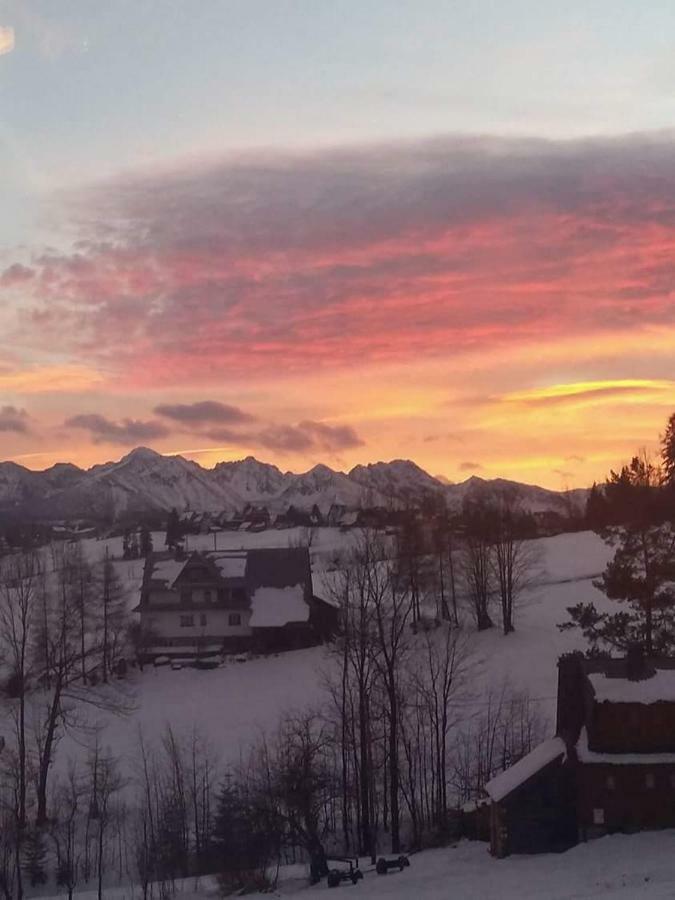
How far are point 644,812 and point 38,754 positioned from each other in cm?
2807

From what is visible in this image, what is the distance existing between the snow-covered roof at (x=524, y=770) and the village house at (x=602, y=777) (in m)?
0.03

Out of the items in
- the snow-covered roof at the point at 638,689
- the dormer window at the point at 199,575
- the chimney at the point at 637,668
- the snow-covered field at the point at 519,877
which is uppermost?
the dormer window at the point at 199,575

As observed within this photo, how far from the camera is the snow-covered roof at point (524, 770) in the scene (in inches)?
1147

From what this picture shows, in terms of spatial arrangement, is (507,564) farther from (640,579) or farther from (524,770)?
(524,770)

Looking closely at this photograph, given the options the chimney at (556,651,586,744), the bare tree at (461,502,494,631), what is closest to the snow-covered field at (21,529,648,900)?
the bare tree at (461,502,494,631)

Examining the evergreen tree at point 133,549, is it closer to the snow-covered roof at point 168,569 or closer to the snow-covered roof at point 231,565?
the snow-covered roof at point 168,569

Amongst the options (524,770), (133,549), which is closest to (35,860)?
(524,770)

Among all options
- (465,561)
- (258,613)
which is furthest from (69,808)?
(465,561)

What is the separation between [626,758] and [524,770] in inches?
122

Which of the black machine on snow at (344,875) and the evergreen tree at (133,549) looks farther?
the evergreen tree at (133,549)

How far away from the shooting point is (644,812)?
92.4 ft

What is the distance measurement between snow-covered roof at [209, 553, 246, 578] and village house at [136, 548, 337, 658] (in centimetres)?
7

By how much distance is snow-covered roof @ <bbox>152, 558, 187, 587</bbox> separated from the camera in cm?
7325

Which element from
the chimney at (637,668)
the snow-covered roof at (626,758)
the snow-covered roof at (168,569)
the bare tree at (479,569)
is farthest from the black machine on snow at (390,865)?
the snow-covered roof at (168,569)
